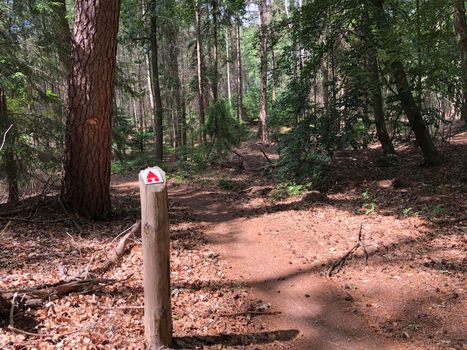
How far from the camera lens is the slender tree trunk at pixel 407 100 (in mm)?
10375

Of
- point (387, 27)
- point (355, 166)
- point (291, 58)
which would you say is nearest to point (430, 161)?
point (355, 166)

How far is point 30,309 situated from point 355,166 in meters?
11.9

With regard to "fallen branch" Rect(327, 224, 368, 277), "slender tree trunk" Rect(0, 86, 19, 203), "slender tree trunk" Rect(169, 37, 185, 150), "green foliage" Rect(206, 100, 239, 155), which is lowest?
"fallen branch" Rect(327, 224, 368, 277)

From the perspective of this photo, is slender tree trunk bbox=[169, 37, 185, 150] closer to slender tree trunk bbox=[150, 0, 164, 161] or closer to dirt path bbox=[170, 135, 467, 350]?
slender tree trunk bbox=[150, 0, 164, 161]

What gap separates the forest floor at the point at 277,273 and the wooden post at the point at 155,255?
0.30 meters

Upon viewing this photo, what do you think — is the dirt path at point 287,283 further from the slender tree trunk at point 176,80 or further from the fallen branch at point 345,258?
the slender tree trunk at point 176,80

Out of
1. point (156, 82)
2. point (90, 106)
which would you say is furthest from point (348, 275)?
point (156, 82)

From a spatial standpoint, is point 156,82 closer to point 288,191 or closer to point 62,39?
point 62,39

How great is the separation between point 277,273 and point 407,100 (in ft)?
26.0

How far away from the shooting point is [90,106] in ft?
22.9

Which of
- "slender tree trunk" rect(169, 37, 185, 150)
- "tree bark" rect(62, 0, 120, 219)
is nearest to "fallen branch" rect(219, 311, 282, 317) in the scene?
"tree bark" rect(62, 0, 120, 219)

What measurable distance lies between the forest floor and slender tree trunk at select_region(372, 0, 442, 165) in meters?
1.71

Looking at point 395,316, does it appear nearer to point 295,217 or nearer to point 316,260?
point 316,260

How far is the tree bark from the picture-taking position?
6746 millimetres
